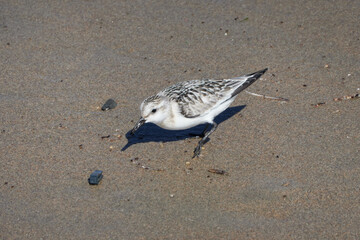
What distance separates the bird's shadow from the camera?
8.00 meters

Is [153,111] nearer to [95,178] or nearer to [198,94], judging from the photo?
[198,94]

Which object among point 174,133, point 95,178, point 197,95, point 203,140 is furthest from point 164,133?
point 95,178

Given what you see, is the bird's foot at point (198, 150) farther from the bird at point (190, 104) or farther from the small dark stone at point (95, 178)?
the small dark stone at point (95, 178)

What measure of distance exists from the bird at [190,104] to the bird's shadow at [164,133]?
45 centimetres

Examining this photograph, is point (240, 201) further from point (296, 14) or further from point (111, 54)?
point (296, 14)

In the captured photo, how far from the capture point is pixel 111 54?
10.1 metres

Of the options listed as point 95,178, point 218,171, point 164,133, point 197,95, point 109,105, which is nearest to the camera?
point 95,178

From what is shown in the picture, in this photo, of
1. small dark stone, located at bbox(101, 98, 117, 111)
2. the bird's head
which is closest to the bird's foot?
the bird's head

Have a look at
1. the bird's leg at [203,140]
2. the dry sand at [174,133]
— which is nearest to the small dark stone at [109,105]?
the dry sand at [174,133]

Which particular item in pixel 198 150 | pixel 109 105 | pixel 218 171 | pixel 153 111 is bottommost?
pixel 218 171

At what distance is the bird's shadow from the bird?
17.6 inches

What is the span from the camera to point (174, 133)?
8.30 meters

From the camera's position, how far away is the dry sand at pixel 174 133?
638 centimetres

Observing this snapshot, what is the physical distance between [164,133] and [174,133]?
165mm
